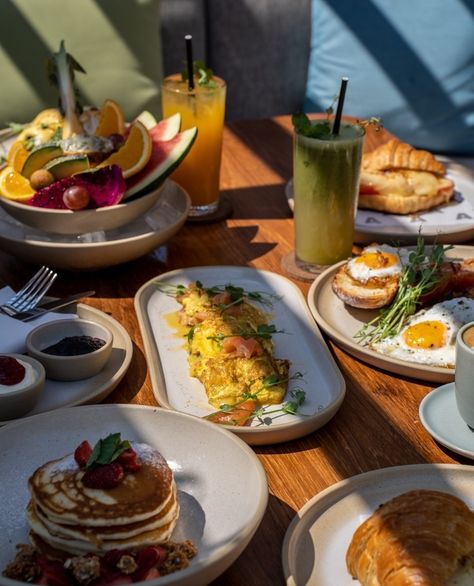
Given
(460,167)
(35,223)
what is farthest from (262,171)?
(35,223)

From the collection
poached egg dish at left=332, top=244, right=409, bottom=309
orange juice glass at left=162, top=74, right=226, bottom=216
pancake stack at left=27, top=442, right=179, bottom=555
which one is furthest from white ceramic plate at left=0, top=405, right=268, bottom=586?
orange juice glass at left=162, top=74, right=226, bottom=216

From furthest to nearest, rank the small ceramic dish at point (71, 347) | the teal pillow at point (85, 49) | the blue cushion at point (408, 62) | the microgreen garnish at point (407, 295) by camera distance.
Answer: the blue cushion at point (408, 62) < the teal pillow at point (85, 49) < the microgreen garnish at point (407, 295) < the small ceramic dish at point (71, 347)

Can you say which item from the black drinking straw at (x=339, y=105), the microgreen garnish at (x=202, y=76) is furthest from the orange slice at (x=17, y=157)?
the black drinking straw at (x=339, y=105)

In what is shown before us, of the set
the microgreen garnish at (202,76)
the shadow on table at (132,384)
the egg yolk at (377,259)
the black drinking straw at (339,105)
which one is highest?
the black drinking straw at (339,105)

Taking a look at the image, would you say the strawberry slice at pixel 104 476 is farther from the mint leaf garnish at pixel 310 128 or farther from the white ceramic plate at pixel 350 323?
the mint leaf garnish at pixel 310 128

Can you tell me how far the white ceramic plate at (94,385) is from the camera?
4.50ft

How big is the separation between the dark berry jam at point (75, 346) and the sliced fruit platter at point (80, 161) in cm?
37

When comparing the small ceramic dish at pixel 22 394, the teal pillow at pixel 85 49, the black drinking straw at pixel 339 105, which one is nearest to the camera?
the small ceramic dish at pixel 22 394

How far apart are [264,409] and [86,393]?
301 millimetres

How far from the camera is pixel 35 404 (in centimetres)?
136

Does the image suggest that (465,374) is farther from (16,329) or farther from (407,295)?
(16,329)

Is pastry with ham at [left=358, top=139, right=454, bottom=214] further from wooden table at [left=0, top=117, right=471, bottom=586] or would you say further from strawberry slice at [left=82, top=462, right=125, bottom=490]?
strawberry slice at [left=82, top=462, right=125, bottom=490]

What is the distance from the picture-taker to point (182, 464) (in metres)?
1.18

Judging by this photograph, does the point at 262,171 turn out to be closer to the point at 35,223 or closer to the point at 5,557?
the point at 35,223
